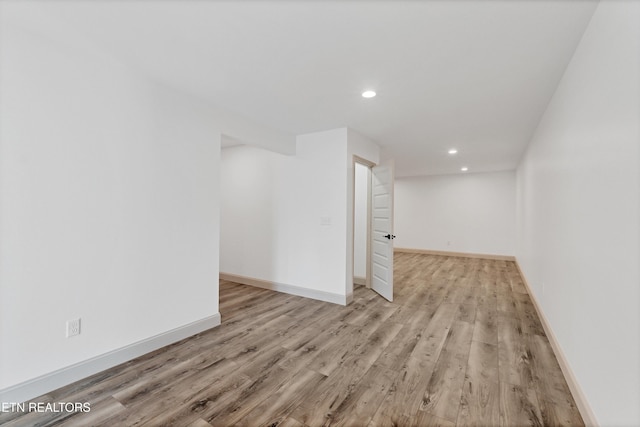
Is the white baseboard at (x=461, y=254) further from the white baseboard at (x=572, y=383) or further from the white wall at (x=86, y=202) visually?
the white wall at (x=86, y=202)

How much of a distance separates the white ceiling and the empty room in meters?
0.02

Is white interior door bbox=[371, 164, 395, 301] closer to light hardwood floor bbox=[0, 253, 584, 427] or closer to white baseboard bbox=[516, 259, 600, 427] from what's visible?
light hardwood floor bbox=[0, 253, 584, 427]

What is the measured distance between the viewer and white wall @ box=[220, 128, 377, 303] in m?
3.92

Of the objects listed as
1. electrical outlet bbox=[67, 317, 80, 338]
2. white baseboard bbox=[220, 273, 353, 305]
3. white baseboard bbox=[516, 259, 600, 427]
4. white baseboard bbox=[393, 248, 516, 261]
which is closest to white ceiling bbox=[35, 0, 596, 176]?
electrical outlet bbox=[67, 317, 80, 338]

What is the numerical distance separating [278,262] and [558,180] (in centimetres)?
363

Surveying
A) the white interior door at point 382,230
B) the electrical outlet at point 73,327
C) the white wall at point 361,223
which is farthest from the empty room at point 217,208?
the white wall at point 361,223

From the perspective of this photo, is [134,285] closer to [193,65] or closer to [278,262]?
[193,65]

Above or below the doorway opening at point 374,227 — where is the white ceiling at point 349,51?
above

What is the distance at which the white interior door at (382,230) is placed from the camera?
409cm

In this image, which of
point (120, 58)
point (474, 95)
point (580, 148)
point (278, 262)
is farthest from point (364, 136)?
point (120, 58)

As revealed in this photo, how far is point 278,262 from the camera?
452 cm

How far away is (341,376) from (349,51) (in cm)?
246

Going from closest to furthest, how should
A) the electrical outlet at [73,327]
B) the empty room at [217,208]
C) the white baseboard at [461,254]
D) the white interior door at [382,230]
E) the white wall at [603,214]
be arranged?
the white wall at [603,214] → the empty room at [217,208] → the electrical outlet at [73,327] → the white interior door at [382,230] → the white baseboard at [461,254]

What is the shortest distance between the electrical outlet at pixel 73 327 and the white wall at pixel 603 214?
320 centimetres
